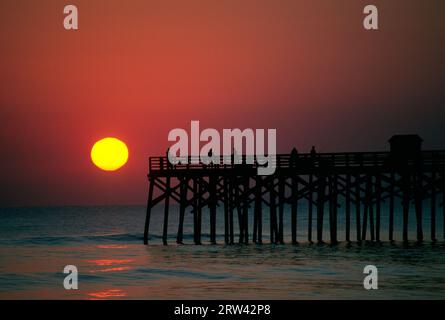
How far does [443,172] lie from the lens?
4203 centimetres

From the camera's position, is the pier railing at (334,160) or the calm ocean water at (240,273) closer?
the calm ocean water at (240,273)

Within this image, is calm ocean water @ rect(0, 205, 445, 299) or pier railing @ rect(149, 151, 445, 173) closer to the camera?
calm ocean water @ rect(0, 205, 445, 299)

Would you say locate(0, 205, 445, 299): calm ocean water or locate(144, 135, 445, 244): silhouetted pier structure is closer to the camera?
locate(0, 205, 445, 299): calm ocean water

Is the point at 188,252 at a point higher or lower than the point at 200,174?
lower

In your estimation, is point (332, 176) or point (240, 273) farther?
point (332, 176)

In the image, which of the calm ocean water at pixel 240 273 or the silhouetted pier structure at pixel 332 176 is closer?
the calm ocean water at pixel 240 273

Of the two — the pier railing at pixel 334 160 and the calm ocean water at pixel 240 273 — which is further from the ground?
the pier railing at pixel 334 160

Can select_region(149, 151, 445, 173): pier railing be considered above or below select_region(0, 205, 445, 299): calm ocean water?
above
